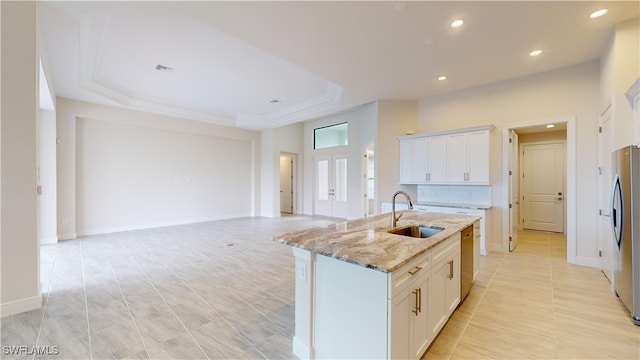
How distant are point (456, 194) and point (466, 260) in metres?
2.87

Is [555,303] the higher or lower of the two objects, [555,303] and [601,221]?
the lower

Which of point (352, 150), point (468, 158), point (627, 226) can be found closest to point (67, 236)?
point (352, 150)

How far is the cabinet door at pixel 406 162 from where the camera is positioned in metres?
5.50

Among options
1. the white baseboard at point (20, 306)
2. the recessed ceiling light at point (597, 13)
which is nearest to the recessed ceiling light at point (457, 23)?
the recessed ceiling light at point (597, 13)

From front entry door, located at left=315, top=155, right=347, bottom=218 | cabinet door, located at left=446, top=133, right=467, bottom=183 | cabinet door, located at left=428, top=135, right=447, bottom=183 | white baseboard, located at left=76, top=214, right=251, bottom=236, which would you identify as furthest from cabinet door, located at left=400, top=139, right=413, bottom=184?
white baseboard, located at left=76, top=214, right=251, bottom=236

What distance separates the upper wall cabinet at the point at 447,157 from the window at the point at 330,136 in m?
2.99

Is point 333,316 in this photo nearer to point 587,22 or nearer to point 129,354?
point 129,354

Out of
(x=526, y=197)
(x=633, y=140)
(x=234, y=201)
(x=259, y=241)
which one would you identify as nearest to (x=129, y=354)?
(x=259, y=241)

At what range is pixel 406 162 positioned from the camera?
5543mm

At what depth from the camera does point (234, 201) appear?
8.76 m

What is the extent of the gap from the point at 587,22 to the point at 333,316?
4265 mm

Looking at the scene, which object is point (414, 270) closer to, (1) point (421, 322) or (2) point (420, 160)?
(1) point (421, 322)

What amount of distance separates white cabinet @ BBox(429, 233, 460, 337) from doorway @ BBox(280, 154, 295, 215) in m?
7.82

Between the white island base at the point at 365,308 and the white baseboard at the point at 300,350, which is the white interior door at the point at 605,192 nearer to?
the white island base at the point at 365,308
